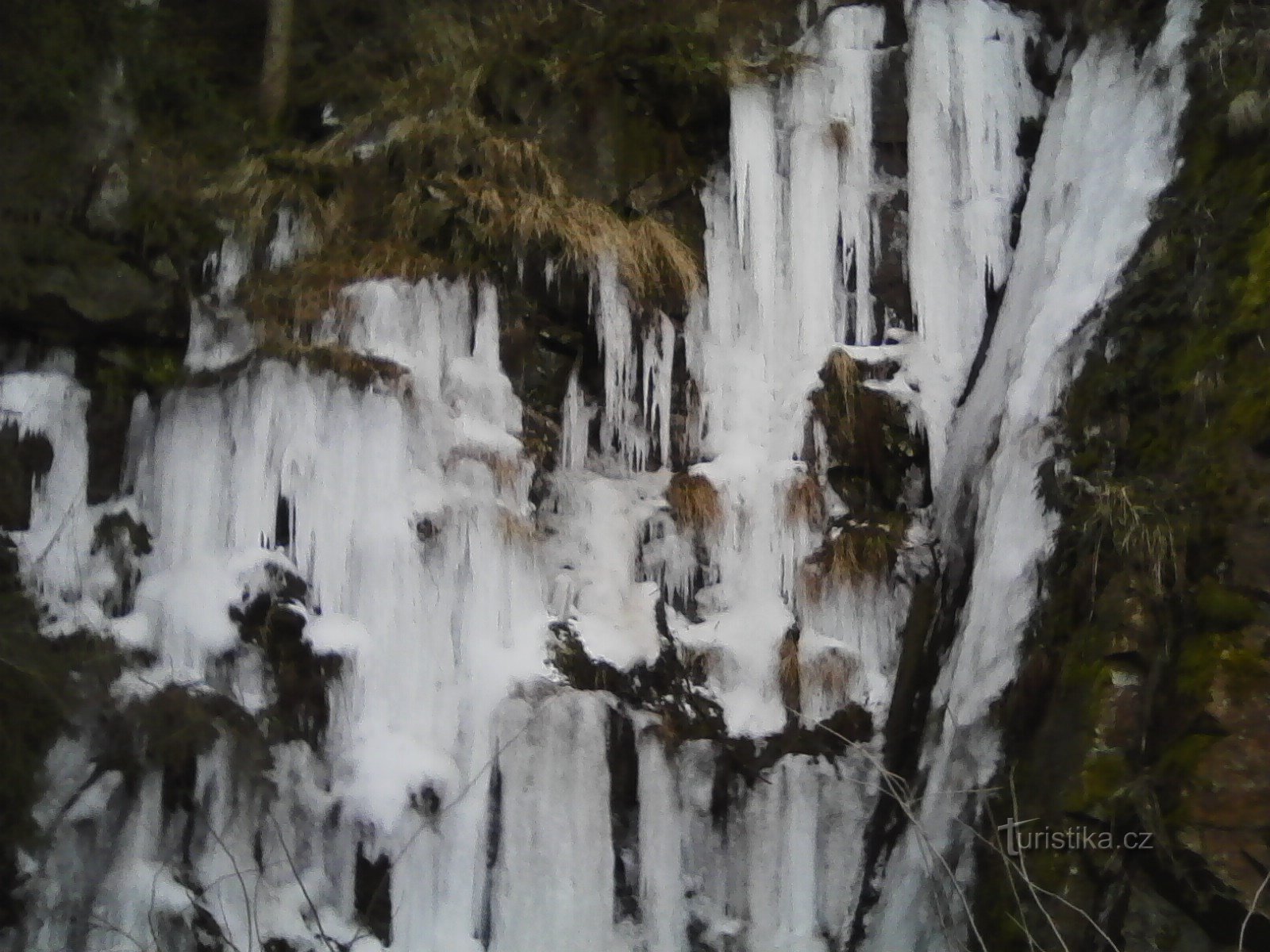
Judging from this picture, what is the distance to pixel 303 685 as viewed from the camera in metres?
4.49

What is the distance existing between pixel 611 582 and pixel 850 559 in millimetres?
1059

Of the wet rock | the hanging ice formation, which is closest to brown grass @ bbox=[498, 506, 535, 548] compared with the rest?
the hanging ice formation

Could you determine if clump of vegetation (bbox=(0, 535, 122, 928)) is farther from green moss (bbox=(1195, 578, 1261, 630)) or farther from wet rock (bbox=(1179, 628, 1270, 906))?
green moss (bbox=(1195, 578, 1261, 630))

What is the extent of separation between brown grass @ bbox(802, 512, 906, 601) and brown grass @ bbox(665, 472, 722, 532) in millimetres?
470

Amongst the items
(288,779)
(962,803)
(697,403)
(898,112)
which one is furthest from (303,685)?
(898,112)

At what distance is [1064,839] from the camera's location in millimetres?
3383

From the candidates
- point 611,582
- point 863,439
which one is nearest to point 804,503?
point 863,439

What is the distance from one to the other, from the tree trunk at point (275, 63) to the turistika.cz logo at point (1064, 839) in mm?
5082

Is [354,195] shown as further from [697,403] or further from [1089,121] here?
[1089,121]

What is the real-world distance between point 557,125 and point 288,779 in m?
3.53

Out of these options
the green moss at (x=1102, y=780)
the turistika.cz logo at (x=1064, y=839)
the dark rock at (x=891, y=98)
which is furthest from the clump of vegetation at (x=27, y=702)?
the dark rock at (x=891, y=98)

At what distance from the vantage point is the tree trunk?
612 centimetres

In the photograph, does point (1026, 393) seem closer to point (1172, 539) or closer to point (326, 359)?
point (1172, 539)

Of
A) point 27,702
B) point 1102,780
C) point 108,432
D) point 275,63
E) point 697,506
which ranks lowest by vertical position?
point 1102,780
